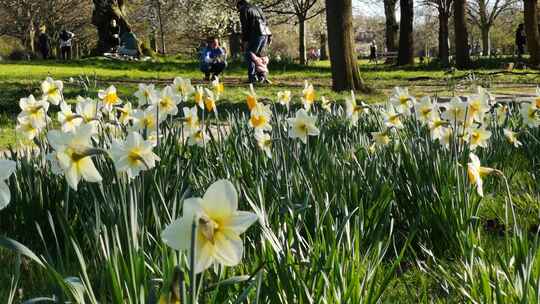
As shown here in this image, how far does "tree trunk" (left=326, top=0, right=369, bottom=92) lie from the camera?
969 cm

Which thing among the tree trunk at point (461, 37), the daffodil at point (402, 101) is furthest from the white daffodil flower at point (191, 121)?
the tree trunk at point (461, 37)

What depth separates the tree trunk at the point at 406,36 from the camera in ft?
69.9

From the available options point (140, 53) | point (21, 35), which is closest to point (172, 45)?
point (21, 35)

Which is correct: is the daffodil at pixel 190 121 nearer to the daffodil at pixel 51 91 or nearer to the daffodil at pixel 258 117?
the daffodil at pixel 258 117

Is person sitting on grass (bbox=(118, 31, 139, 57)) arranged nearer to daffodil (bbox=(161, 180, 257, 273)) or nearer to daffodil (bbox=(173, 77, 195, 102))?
daffodil (bbox=(173, 77, 195, 102))

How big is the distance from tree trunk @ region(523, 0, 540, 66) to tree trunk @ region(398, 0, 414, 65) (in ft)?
14.5

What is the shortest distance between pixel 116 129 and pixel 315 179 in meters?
1.43

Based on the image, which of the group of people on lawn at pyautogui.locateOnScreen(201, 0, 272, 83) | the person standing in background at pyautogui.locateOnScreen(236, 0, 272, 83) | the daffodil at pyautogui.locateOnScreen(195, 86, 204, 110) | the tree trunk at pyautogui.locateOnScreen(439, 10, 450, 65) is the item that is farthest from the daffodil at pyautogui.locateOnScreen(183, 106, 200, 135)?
the tree trunk at pyautogui.locateOnScreen(439, 10, 450, 65)

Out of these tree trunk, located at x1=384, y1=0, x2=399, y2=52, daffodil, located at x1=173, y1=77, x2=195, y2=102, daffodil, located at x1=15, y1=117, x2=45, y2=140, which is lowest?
daffodil, located at x1=15, y1=117, x2=45, y2=140

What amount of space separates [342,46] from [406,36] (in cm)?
1237

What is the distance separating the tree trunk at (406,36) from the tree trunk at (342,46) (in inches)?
475

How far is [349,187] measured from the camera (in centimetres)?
235

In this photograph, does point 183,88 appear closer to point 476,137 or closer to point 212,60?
point 476,137

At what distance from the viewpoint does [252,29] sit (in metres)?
10.9
